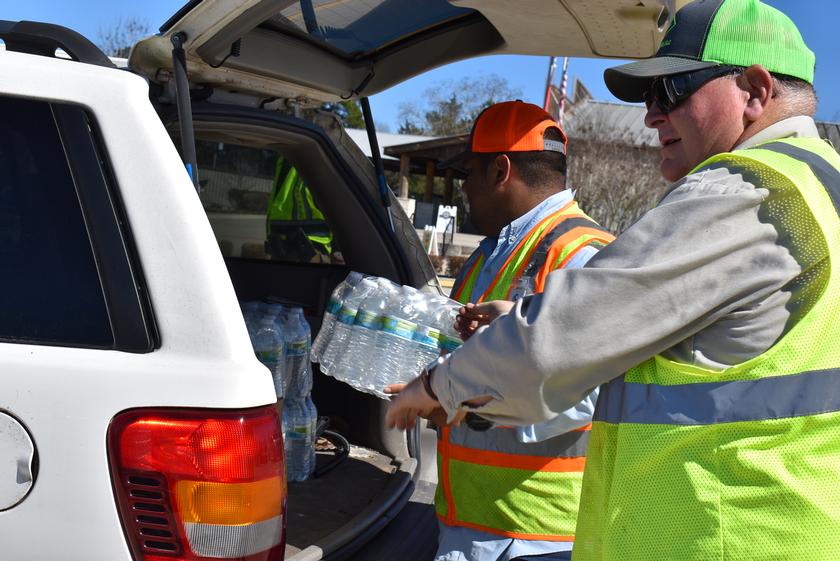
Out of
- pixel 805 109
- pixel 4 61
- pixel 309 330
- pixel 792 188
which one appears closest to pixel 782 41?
pixel 805 109

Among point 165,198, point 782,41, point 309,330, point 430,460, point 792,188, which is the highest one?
point 782,41

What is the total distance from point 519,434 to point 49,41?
1605 millimetres

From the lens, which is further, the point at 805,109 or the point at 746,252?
the point at 805,109

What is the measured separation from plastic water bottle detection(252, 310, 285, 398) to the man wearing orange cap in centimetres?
110

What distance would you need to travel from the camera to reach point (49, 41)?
209 cm

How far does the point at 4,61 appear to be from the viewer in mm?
1754

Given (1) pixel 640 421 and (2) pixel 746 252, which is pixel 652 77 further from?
(1) pixel 640 421

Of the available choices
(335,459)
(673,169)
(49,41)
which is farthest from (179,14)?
(335,459)

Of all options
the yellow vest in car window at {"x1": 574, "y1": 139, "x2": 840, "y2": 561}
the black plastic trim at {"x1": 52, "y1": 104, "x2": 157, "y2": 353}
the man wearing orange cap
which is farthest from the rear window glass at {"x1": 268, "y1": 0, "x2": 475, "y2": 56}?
the yellow vest in car window at {"x1": 574, "y1": 139, "x2": 840, "y2": 561}

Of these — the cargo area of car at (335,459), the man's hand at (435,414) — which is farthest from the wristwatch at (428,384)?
the cargo area of car at (335,459)

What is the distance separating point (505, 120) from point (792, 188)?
149 centimetres

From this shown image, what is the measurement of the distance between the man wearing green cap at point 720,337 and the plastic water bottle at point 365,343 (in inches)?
44.7

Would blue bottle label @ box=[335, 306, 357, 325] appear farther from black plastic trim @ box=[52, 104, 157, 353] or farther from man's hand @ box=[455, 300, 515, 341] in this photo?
black plastic trim @ box=[52, 104, 157, 353]

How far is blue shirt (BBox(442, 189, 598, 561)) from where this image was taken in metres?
2.26
